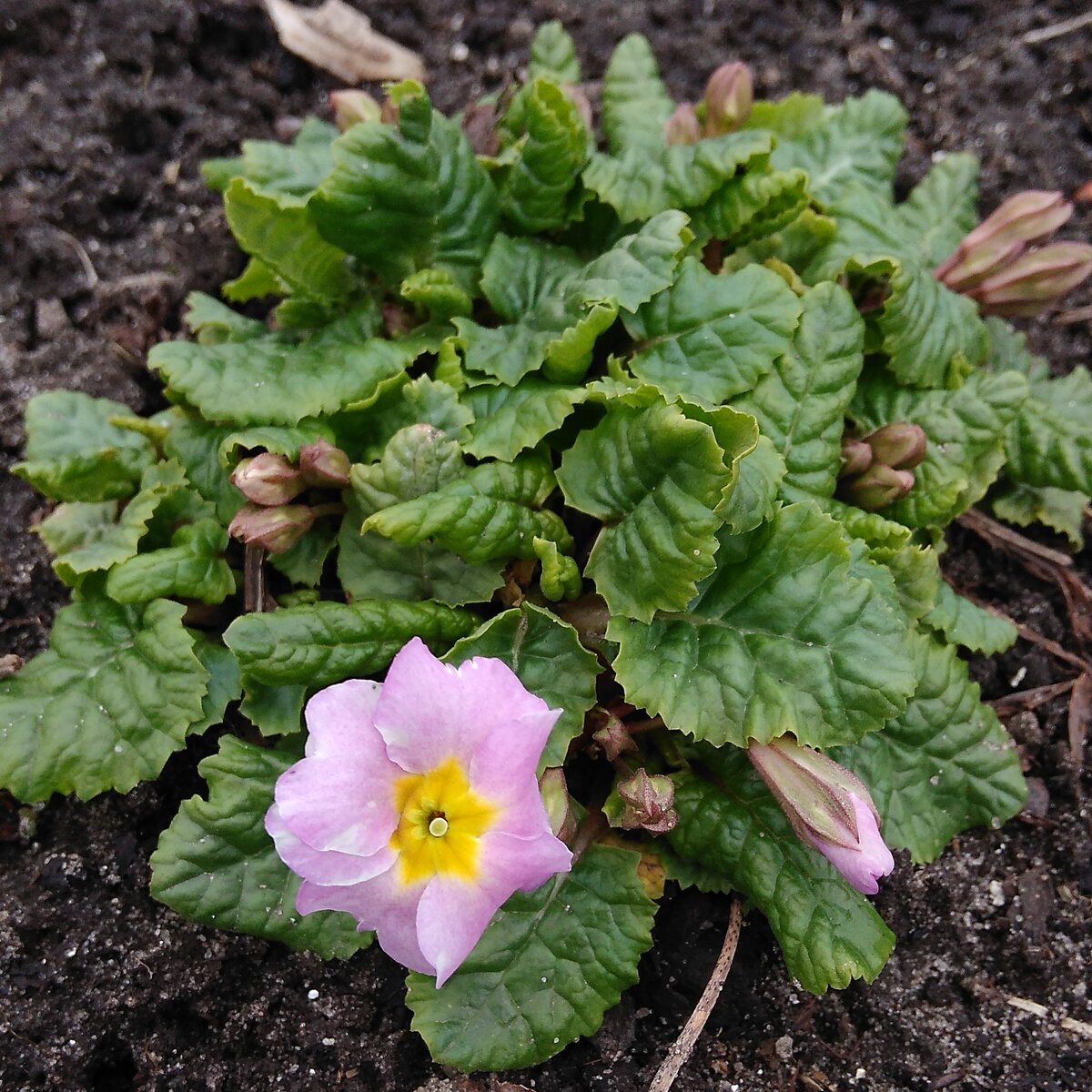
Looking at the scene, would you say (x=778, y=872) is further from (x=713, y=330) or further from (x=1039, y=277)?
(x=1039, y=277)

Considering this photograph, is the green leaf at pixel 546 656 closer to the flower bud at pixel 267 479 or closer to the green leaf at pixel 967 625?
the flower bud at pixel 267 479

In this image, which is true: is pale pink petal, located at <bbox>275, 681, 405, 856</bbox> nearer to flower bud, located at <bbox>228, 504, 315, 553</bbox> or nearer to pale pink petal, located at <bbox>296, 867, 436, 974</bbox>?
pale pink petal, located at <bbox>296, 867, 436, 974</bbox>

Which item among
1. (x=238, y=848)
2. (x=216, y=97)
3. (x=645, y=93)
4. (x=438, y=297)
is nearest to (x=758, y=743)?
(x=238, y=848)

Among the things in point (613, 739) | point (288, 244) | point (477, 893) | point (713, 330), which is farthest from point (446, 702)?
point (288, 244)

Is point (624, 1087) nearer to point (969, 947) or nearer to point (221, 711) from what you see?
point (969, 947)

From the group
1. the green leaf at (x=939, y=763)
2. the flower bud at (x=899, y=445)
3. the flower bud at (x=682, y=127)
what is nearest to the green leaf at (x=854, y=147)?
the flower bud at (x=682, y=127)
